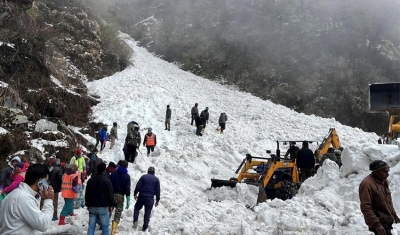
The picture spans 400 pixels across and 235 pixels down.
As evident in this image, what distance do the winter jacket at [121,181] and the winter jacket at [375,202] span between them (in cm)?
461

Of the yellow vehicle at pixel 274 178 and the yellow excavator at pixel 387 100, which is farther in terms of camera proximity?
the yellow excavator at pixel 387 100

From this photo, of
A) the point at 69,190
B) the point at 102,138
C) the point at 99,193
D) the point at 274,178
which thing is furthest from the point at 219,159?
the point at 99,193

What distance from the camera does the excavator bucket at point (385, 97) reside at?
12.8m

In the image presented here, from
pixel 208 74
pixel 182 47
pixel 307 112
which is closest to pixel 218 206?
pixel 307 112

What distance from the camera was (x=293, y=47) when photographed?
34.5 meters

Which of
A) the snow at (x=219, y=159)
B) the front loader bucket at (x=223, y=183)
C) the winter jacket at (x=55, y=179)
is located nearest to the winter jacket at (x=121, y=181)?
A: the snow at (x=219, y=159)

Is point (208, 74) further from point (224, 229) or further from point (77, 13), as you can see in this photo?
point (224, 229)

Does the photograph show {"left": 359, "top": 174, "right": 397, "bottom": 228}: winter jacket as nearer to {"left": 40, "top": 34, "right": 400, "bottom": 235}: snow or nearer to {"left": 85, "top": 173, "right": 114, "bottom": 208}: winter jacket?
{"left": 40, "top": 34, "right": 400, "bottom": 235}: snow

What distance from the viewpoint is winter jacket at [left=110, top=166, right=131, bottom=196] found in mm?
7379

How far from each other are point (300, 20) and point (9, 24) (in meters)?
29.8

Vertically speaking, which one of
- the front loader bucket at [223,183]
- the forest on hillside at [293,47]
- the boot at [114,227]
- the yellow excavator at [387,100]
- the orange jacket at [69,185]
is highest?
the forest on hillside at [293,47]

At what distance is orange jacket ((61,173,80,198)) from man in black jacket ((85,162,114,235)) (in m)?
1.59

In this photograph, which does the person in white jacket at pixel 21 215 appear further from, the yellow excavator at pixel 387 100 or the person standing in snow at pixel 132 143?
the yellow excavator at pixel 387 100

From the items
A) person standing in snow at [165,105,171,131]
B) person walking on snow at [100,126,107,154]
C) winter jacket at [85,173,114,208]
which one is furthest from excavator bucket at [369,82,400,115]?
winter jacket at [85,173,114,208]
